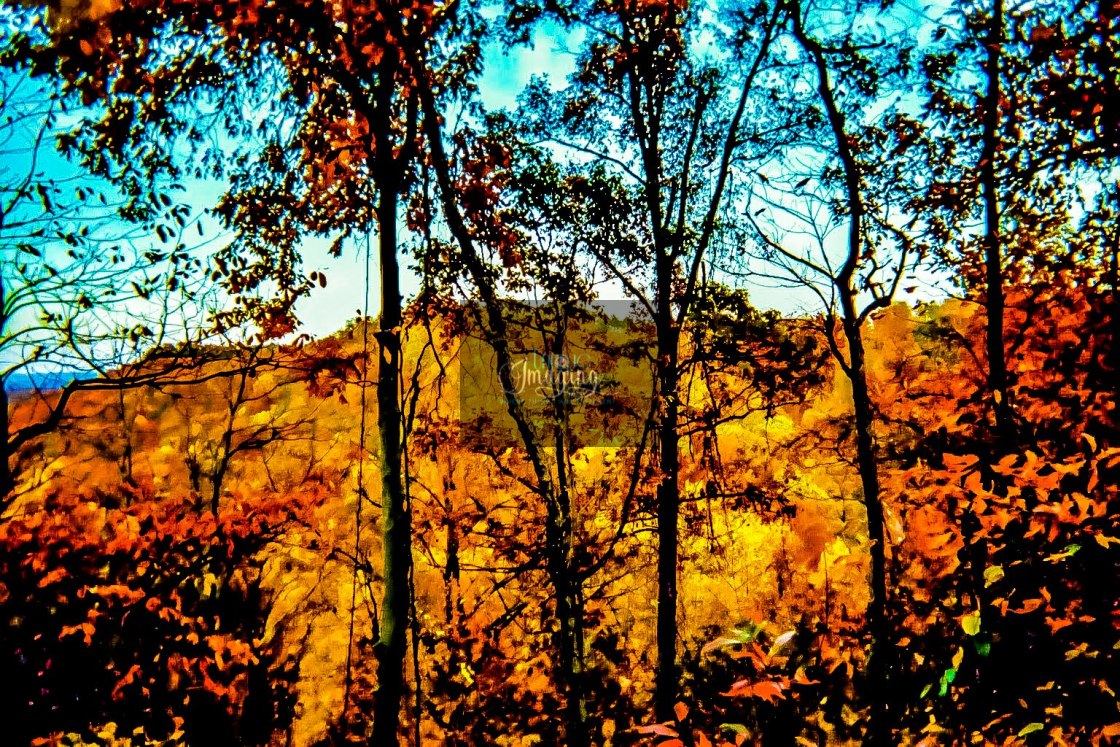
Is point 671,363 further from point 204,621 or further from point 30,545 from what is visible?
point 30,545

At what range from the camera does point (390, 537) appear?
18.5 feet

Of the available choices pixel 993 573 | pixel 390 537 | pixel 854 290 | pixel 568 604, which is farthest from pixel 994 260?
pixel 390 537

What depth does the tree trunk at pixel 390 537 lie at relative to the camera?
553 centimetres

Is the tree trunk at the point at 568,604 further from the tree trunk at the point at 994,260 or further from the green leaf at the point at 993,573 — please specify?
the tree trunk at the point at 994,260

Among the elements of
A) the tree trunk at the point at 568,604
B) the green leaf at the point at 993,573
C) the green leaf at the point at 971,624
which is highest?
the green leaf at the point at 993,573

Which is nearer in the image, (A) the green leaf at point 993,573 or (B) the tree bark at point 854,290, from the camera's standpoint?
(A) the green leaf at point 993,573

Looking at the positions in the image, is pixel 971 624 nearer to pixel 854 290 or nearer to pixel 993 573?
pixel 993 573

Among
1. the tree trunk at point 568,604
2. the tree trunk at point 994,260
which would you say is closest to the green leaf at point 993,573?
the tree trunk at point 994,260

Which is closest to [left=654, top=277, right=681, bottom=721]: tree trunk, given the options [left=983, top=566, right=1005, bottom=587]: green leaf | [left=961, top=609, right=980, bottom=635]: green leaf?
[left=983, top=566, right=1005, bottom=587]: green leaf

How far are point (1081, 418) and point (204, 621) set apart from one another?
14691 mm

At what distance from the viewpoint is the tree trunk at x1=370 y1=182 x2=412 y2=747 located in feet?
18.1

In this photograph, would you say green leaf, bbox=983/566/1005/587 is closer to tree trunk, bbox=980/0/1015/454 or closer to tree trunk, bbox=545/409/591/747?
tree trunk, bbox=980/0/1015/454

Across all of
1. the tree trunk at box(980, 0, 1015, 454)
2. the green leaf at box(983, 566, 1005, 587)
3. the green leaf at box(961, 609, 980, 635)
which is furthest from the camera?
the tree trunk at box(980, 0, 1015, 454)

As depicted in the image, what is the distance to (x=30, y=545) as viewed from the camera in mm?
10562
